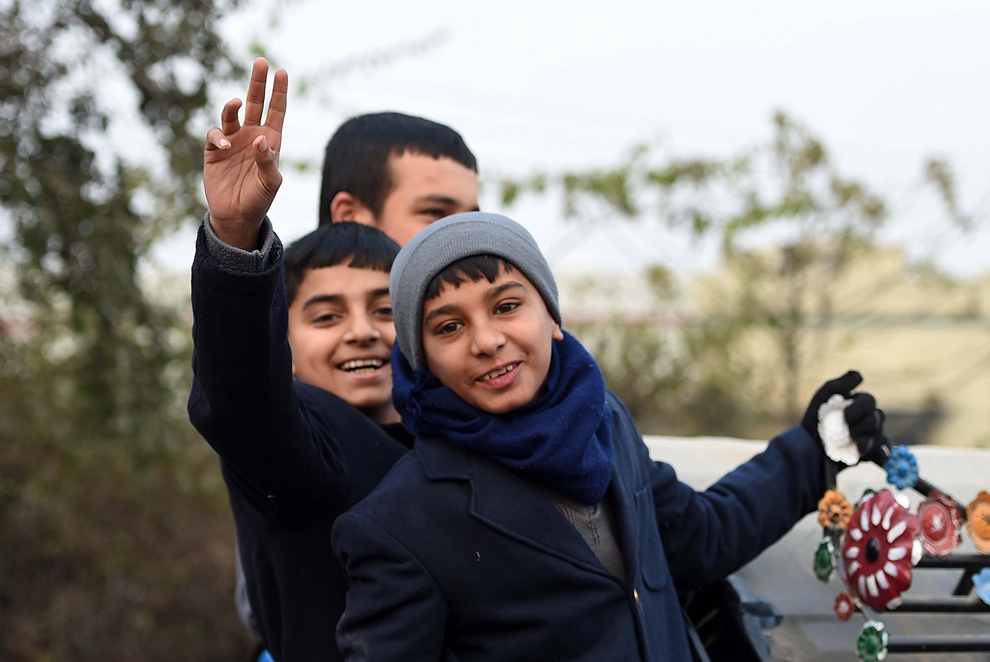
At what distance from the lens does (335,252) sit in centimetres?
214

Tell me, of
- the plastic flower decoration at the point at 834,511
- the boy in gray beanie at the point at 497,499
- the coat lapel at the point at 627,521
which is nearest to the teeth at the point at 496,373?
the boy in gray beanie at the point at 497,499

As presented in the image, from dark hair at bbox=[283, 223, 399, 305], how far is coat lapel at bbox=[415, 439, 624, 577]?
1.78 feet

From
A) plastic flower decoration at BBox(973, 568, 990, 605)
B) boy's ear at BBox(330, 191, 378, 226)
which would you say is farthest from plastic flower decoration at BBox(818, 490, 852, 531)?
boy's ear at BBox(330, 191, 378, 226)

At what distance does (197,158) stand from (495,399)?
10.00 ft

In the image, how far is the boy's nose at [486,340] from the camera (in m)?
1.72

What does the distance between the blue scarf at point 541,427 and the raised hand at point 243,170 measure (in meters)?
0.45

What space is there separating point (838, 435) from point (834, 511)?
16 cm

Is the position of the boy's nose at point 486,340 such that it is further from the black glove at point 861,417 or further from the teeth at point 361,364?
the black glove at point 861,417

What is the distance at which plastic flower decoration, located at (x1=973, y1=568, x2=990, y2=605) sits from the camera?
1802 millimetres

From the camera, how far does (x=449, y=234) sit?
179 cm

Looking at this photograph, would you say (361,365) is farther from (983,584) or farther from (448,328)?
(983,584)

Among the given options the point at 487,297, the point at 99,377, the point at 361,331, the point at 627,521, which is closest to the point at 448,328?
the point at 487,297

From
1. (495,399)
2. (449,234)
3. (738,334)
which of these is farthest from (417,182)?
(738,334)

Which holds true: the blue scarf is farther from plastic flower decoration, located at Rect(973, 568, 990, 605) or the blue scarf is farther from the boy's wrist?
plastic flower decoration, located at Rect(973, 568, 990, 605)
